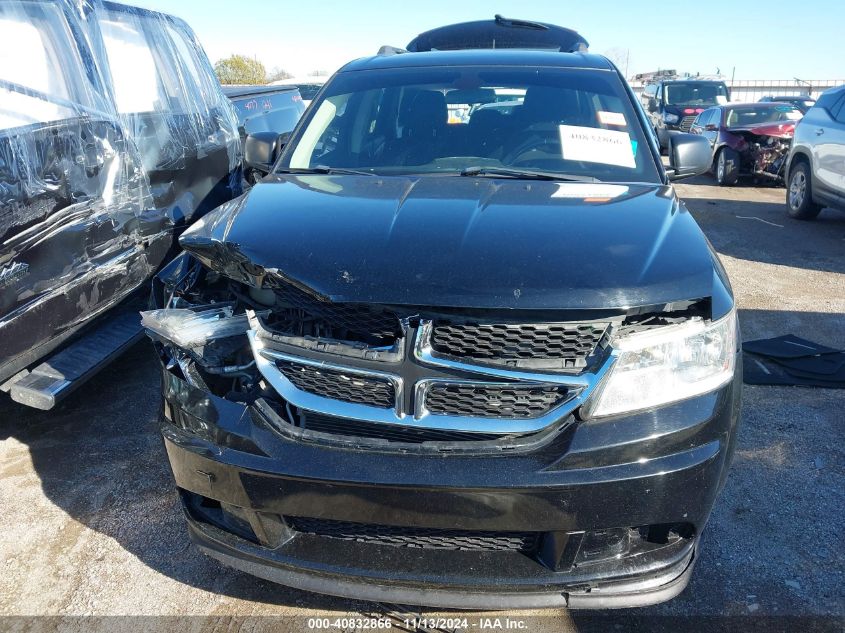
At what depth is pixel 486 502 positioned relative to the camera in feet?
5.83

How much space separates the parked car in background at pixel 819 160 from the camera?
7312mm

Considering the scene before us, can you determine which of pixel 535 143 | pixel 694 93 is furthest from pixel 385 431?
pixel 694 93

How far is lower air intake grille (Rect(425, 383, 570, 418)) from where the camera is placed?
183 centimetres

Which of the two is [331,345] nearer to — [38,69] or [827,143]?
[38,69]

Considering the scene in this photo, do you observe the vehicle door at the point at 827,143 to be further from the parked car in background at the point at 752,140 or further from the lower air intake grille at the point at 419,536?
the lower air intake grille at the point at 419,536

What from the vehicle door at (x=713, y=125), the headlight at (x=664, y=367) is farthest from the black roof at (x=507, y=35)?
the vehicle door at (x=713, y=125)

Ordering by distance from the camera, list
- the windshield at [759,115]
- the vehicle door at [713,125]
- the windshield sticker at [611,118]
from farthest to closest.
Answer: the vehicle door at [713,125] < the windshield at [759,115] < the windshield sticker at [611,118]

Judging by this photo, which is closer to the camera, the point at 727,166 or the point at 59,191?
the point at 59,191

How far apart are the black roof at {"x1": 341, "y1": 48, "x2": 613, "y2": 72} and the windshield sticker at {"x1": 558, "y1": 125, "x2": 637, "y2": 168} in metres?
0.58

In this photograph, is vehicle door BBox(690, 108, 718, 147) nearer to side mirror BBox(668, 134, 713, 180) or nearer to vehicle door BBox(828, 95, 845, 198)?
vehicle door BBox(828, 95, 845, 198)

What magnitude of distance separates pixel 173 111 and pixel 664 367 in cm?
389

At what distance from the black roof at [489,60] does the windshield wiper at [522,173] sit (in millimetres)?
856

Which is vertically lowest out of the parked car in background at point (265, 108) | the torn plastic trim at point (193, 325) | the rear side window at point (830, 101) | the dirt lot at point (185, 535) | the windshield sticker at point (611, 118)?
the dirt lot at point (185, 535)

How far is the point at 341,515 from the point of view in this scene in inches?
73.8
